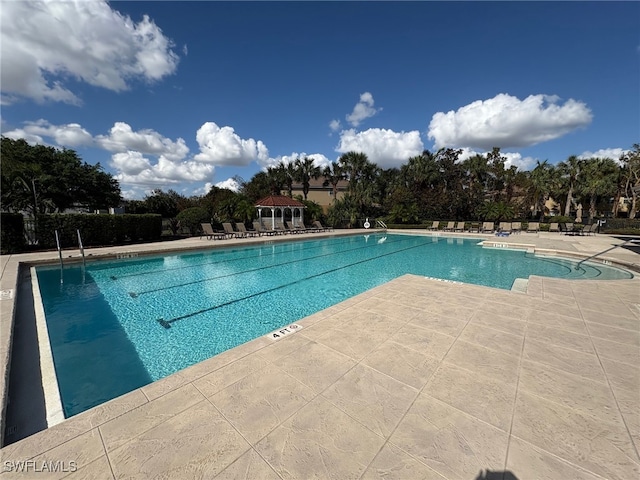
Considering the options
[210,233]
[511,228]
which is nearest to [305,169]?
[210,233]

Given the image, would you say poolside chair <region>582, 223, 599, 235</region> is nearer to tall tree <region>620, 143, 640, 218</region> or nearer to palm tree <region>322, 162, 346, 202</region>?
tall tree <region>620, 143, 640, 218</region>

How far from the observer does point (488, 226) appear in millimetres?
21391

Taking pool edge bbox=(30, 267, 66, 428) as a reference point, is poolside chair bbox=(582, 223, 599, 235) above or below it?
above

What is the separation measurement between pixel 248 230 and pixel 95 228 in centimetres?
900

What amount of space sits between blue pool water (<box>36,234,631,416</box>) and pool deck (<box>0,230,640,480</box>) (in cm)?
101

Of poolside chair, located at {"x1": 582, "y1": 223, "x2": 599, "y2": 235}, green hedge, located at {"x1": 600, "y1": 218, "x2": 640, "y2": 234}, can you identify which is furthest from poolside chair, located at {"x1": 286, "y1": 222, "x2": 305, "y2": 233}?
green hedge, located at {"x1": 600, "y1": 218, "x2": 640, "y2": 234}

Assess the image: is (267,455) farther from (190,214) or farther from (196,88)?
(190,214)

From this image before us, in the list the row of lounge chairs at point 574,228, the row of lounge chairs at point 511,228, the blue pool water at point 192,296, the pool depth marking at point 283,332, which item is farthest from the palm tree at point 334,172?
the pool depth marking at point 283,332

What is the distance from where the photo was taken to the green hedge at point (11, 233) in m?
9.54

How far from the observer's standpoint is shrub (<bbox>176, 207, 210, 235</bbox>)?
17625 mm

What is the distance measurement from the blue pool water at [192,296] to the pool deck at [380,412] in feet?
3.33

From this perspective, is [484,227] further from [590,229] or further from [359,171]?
[359,171]

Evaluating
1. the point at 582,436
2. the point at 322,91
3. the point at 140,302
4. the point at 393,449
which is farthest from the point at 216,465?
the point at 322,91

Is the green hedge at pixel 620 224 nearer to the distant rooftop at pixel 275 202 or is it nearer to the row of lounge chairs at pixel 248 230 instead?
the row of lounge chairs at pixel 248 230
